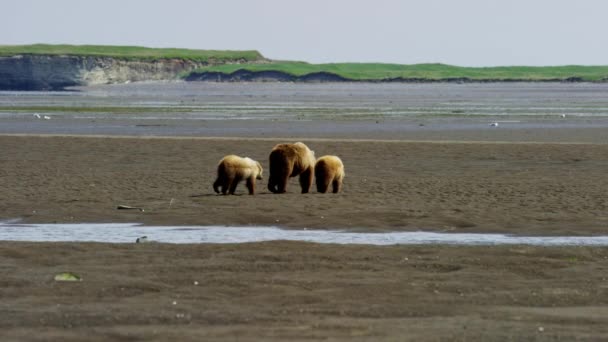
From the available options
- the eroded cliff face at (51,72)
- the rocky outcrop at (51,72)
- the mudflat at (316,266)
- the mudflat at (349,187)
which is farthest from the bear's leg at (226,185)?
the rocky outcrop at (51,72)

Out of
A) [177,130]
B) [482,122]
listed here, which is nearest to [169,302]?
[177,130]

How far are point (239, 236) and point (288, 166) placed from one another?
16.8 feet

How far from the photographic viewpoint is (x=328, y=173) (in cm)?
2173

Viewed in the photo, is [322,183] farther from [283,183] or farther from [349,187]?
[349,187]

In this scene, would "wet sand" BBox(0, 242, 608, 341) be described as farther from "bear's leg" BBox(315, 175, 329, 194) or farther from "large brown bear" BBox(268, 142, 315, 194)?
"bear's leg" BBox(315, 175, 329, 194)

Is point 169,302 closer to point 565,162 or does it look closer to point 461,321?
point 461,321

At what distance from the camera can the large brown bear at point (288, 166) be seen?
848 inches

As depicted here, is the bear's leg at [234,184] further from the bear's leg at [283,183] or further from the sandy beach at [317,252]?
the bear's leg at [283,183]

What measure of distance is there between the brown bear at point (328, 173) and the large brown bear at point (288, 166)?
0.16m

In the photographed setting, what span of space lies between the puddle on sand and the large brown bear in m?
4.00

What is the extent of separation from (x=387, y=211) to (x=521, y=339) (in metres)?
9.33

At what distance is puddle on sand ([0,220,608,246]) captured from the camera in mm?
15859

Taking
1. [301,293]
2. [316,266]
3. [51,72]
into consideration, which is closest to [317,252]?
[316,266]

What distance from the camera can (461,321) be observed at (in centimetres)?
1032
